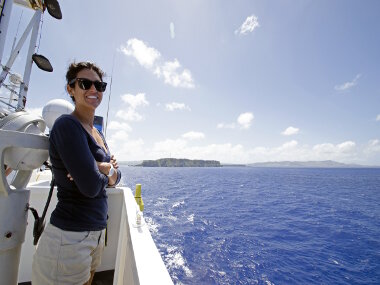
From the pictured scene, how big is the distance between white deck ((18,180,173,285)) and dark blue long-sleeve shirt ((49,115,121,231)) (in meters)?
0.45

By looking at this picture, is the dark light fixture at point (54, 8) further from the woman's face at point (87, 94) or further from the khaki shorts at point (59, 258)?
the khaki shorts at point (59, 258)

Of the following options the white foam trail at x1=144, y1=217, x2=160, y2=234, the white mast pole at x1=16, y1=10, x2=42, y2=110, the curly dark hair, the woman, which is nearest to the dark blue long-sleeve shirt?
the woman

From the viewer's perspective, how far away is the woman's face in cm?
177

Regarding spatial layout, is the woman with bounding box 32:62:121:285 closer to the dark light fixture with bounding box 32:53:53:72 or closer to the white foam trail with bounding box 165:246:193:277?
the dark light fixture with bounding box 32:53:53:72

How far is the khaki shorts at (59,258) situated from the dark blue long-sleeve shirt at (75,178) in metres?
0.07

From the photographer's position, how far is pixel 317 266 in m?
10.2

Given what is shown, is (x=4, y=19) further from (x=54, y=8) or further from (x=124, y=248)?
(x=124, y=248)

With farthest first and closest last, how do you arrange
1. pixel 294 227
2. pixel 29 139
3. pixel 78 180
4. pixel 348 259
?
pixel 294 227 < pixel 348 259 < pixel 29 139 < pixel 78 180

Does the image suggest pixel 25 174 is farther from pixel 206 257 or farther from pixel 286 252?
pixel 286 252

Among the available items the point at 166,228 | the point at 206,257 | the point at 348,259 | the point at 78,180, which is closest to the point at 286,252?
the point at 348,259

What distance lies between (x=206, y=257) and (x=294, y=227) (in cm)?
947

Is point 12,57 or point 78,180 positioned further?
point 12,57

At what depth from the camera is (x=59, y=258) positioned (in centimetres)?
141

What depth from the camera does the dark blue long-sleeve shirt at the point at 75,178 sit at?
1360mm
